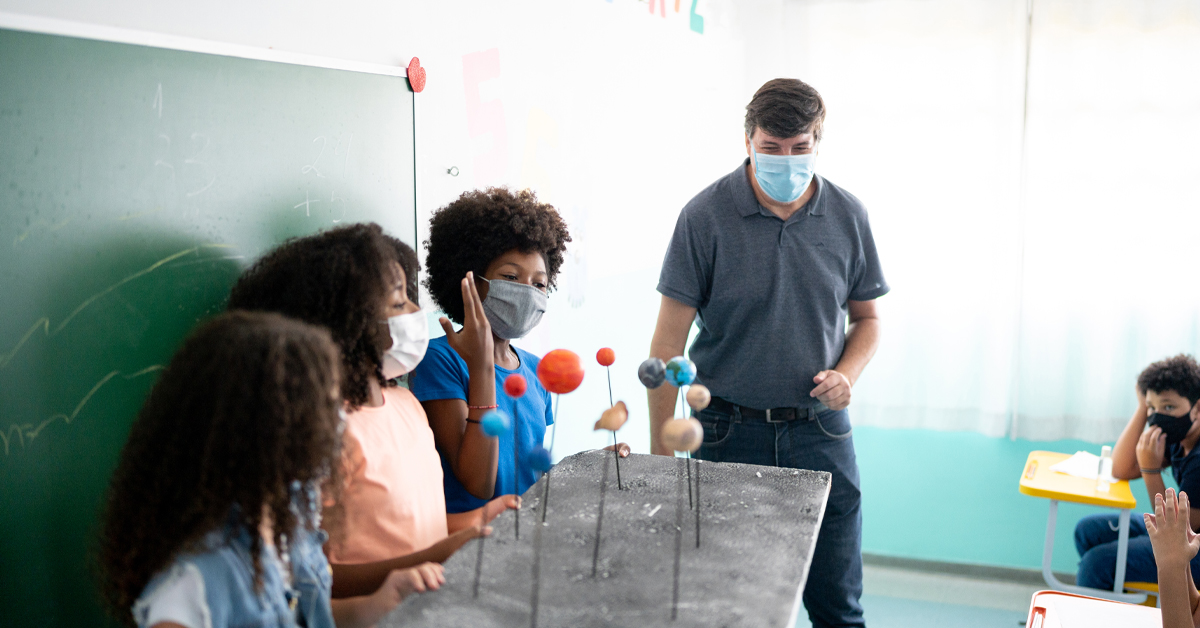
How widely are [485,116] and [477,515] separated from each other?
1.06 m

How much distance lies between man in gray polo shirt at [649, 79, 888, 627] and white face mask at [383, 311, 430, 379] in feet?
2.80

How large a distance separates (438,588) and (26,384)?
2.03 feet

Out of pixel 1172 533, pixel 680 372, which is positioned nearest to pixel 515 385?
pixel 680 372

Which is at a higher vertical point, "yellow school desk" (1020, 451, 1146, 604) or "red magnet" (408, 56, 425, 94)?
"red magnet" (408, 56, 425, 94)

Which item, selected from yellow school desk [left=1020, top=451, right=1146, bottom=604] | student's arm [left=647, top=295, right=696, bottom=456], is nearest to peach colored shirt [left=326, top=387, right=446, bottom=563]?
student's arm [left=647, top=295, right=696, bottom=456]

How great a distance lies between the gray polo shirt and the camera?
7.06 ft

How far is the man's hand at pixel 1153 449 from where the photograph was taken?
3.01 meters

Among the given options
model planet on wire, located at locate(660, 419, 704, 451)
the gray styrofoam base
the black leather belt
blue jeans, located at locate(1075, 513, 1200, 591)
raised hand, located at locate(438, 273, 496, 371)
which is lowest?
blue jeans, located at locate(1075, 513, 1200, 591)

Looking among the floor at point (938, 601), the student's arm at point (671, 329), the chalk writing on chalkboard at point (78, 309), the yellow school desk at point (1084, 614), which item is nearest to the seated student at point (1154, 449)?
the floor at point (938, 601)

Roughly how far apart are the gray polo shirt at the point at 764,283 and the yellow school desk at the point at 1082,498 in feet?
4.42

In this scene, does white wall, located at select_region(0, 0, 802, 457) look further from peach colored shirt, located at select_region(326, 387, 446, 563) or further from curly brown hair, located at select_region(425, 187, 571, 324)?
peach colored shirt, located at select_region(326, 387, 446, 563)

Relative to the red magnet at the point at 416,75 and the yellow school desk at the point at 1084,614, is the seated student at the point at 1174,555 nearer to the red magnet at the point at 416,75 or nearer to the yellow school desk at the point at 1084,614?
the yellow school desk at the point at 1084,614

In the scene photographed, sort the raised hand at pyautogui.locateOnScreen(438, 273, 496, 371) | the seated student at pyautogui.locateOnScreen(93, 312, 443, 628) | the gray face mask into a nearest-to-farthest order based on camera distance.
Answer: the seated student at pyautogui.locateOnScreen(93, 312, 443, 628) → the raised hand at pyautogui.locateOnScreen(438, 273, 496, 371) → the gray face mask

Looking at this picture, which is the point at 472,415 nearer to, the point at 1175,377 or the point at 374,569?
the point at 374,569
